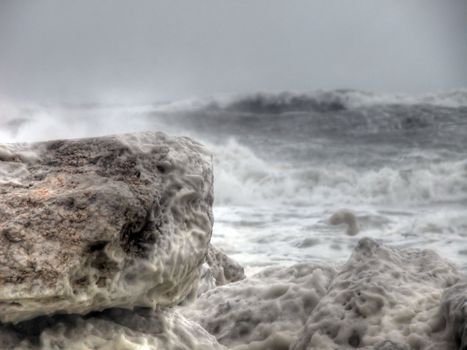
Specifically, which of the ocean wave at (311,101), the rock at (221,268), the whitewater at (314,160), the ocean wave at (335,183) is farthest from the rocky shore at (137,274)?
the ocean wave at (311,101)

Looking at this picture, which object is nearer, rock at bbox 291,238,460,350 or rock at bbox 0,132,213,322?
rock at bbox 0,132,213,322

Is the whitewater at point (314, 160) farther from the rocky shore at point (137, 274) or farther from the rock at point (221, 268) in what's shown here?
the rocky shore at point (137, 274)

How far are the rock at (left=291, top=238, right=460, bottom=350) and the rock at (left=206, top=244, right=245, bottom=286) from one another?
1032mm

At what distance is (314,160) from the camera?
12047 millimetres

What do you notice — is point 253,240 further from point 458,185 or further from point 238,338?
point 458,185

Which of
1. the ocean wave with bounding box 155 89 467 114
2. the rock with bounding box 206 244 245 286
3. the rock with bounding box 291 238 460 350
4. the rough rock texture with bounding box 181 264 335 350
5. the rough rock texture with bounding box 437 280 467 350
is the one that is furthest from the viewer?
the ocean wave with bounding box 155 89 467 114

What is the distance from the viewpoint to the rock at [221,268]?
3113mm

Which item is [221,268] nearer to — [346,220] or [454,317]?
[454,317]

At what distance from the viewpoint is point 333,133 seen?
1460 centimetres

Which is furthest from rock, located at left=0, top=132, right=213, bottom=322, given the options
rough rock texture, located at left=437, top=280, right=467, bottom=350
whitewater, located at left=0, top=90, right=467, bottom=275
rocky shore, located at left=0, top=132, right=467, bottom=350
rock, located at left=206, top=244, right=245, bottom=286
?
whitewater, located at left=0, top=90, right=467, bottom=275

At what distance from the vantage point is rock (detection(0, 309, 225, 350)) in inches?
51.6

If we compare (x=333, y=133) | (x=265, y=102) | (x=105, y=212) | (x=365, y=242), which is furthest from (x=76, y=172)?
(x=265, y=102)

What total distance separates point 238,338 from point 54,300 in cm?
91

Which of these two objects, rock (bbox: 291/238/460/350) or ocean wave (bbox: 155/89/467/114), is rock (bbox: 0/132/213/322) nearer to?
rock (bbox: 291/238/460/350)
